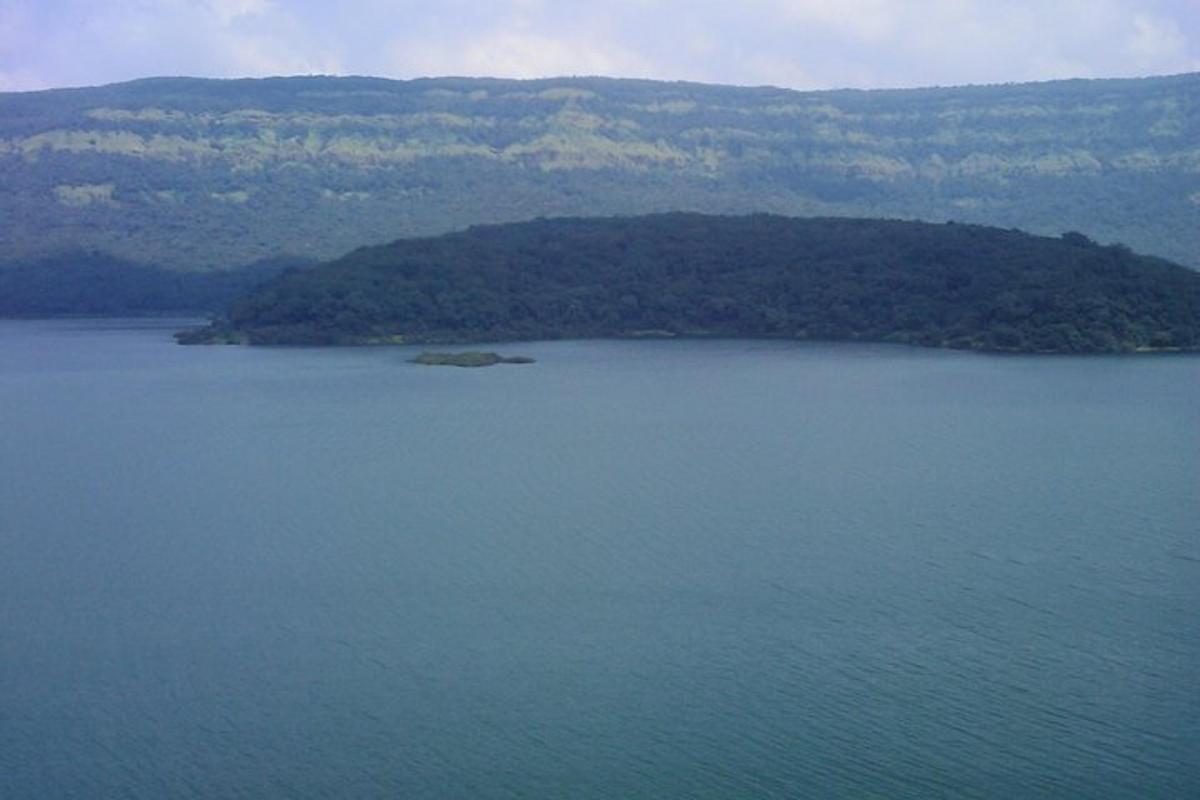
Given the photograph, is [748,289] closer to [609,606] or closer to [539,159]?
[539,159]

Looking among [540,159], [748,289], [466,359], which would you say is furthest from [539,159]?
[466,359]

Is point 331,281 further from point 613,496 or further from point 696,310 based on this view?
point 613,496

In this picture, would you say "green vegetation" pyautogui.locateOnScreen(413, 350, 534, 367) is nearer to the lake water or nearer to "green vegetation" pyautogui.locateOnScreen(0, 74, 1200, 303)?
the lake water

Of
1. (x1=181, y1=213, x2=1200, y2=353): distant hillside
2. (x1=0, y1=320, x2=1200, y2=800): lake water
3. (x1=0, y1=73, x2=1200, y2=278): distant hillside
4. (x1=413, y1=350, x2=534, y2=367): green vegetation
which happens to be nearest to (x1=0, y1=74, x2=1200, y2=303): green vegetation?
(x1=0, y1=73, x2=1200, y2=278): distant hillside

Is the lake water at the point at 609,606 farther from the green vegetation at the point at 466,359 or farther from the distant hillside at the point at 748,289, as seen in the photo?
the distant hillside at the point at 748,289

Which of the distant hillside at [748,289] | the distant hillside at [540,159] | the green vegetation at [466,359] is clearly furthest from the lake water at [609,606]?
the distant hillside at [540,159]
